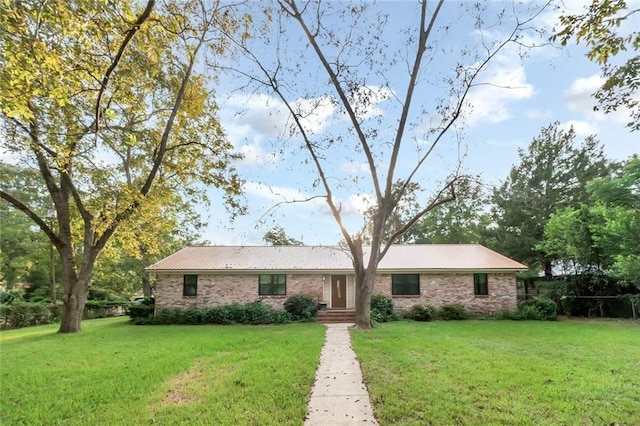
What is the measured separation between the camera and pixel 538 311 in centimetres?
1764

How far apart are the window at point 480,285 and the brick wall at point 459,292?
0.49 feet

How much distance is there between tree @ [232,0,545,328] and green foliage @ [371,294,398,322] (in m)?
3.33

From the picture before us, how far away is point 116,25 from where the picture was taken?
18.7 feet

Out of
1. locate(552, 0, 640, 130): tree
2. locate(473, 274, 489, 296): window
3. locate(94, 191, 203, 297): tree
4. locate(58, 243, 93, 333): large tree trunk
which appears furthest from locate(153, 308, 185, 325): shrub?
locate(552, 0, 640, 130): tree

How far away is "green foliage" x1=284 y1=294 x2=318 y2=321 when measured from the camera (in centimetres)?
1705

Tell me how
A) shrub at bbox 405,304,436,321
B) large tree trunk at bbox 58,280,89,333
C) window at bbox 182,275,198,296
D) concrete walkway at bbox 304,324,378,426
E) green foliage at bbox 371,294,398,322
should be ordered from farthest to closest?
1. window at bbox 182,275,198,296
2. shrub at bbox 405,304,436,321
3. green foliage at bbox 371,294,398,322
4. large tree trunk at bbox 58,280,89,333
5. concrete walkway at bbox 304,324,378,426

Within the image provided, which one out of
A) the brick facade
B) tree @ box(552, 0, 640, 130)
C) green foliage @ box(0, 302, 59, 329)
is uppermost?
tree @ box(552, 0, 640, 130)

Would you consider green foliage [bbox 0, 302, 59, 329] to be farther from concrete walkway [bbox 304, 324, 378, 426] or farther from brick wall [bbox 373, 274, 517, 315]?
concrete walkway [bbox 304, 324, 378, 426]

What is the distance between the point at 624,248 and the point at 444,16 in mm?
12607

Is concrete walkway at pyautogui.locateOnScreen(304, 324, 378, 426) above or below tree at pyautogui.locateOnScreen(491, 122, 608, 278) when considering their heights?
below

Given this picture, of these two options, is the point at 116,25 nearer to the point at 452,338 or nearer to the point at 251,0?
the point at 251,0

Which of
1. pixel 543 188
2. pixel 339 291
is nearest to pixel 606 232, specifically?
pixel 543 188

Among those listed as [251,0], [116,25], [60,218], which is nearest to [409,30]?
[251,0]

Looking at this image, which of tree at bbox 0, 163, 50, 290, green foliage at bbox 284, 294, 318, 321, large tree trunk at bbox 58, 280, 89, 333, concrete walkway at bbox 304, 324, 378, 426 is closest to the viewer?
concrete walkway at bbox 304, 324, 378, 426
